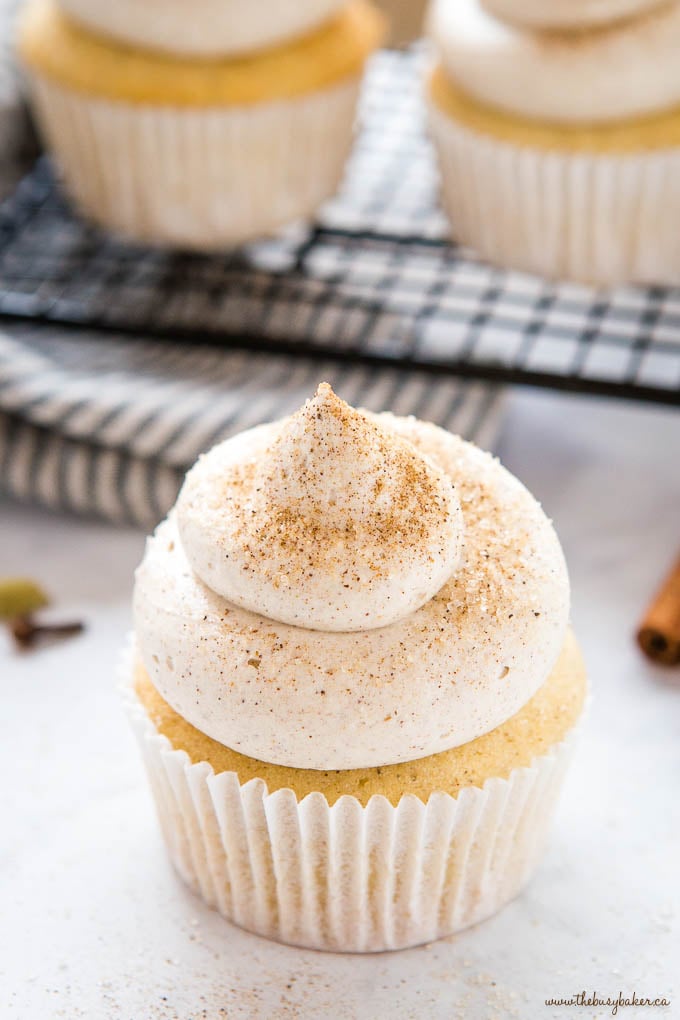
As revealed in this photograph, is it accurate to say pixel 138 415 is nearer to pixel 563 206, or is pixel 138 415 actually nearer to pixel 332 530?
pixel 563 206

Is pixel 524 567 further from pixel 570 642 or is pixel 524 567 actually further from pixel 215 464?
pixel 215 464

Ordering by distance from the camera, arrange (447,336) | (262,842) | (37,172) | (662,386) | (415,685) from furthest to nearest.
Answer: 1. (37,172)
2. (447,336)
3. (662,386)
4. (262,842)
5. (415,685)

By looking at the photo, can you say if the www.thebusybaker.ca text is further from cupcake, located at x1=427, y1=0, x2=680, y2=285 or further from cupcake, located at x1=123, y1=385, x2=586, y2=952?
cupcake, located at x1=427, y1=0, x2=680, y2=285

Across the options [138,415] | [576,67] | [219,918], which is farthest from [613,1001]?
[576,67]

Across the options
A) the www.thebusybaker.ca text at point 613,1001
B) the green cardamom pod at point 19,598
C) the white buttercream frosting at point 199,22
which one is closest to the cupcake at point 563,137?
the white buttercream frosting at point 199,22

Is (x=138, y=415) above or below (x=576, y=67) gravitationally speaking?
below

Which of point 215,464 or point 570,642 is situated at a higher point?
point 215,464

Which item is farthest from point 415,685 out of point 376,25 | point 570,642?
point 376,25
